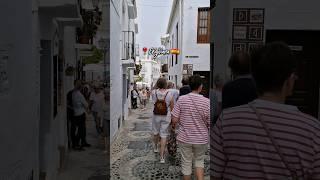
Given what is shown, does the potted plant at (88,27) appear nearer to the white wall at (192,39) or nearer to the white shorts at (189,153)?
the white shorts at (189,153)

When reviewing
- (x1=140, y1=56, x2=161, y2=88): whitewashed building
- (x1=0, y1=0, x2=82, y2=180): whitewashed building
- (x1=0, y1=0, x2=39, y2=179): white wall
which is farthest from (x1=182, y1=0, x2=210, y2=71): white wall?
(x1=140, y1=56, x2=161, y2=88): whitewashed building

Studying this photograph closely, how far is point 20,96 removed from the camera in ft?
6.91

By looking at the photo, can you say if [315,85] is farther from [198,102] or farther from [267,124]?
[267,124]

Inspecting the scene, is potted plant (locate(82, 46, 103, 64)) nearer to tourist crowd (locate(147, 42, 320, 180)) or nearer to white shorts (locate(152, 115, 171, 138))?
tourist crowd (locate(147, 42, 320, 180))

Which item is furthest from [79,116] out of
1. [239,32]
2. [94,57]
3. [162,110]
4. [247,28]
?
[162,110]

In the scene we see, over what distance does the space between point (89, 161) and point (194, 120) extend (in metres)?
2.04

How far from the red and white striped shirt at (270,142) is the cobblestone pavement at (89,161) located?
1.14m

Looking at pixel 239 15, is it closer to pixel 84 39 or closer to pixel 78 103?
pixel 84 39

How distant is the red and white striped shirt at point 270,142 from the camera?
1.67 m

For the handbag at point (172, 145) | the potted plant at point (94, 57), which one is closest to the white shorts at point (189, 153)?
Answer: the potted plant at point (94, 57)

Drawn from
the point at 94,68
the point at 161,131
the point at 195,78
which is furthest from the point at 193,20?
the point at 94,68

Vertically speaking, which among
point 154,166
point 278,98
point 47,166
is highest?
point 278,98

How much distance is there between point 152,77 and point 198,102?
49.8 m

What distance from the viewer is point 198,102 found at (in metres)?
4.56
